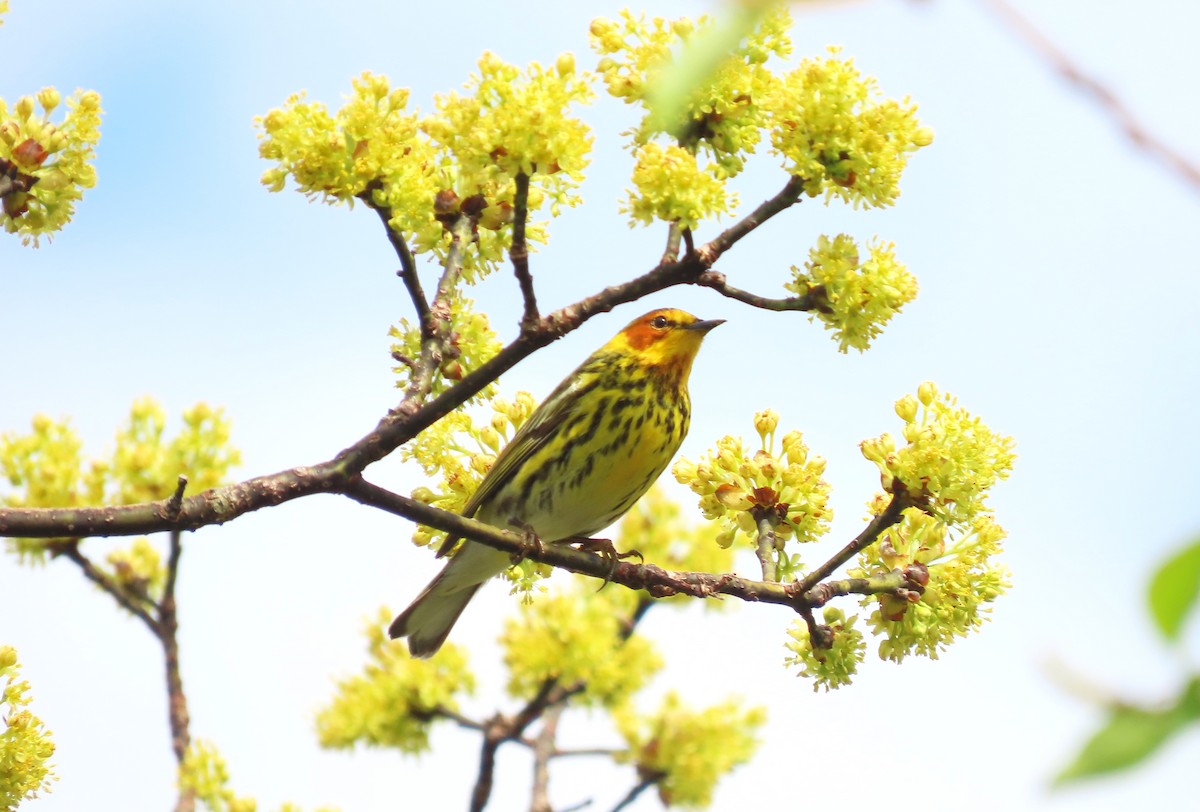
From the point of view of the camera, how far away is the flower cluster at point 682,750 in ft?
32.2

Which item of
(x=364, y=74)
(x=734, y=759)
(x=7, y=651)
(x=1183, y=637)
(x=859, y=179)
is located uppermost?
(x=734, y=759)

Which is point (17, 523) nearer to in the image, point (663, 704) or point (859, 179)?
point (859, 179)

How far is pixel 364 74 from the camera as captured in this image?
13.4 ft

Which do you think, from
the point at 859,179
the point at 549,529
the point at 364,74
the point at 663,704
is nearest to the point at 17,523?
the point at 364,74

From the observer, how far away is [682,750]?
9875 mm

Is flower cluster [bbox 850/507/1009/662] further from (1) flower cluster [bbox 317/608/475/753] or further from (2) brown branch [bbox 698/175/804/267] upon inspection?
(1) flower cluster [bbox 317/608/475/753]

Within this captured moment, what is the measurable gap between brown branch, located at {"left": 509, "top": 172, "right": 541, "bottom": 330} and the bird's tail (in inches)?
123

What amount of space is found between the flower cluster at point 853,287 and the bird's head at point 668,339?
2.41 metres

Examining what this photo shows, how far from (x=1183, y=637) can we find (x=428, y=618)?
626 centimetres

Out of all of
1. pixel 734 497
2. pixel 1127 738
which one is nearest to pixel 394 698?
pixel 734 497

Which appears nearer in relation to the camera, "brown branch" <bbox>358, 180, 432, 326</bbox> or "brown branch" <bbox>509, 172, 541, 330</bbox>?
"brown branch" <bbox>509, 172, 541, 330</bbox>

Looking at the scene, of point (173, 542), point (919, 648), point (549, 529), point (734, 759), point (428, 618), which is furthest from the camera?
point (734, 759)

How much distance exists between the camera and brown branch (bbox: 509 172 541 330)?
3.30 meters

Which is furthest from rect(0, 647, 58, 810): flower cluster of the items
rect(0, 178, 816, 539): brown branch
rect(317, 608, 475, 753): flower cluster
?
rect(317, 608, 475, 753): flower cluster
